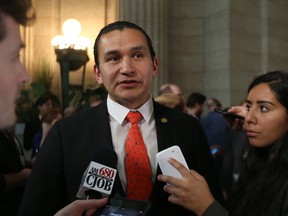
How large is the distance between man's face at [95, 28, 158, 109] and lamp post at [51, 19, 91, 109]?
462 cm

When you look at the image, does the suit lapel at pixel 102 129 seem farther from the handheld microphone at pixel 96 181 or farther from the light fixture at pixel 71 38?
the light fixture at pixel 71 38

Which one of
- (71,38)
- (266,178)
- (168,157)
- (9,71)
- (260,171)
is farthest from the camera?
(71,38)

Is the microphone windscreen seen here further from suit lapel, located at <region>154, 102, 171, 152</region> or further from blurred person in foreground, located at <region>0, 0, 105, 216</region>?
blurred person in foreground, located at <region>0, 0, 105, 216</region>

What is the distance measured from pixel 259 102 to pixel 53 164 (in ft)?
3.08

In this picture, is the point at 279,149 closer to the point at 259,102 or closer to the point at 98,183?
the point at 259,102

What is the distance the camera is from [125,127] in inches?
68.4

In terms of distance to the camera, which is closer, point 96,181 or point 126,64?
point 96,181

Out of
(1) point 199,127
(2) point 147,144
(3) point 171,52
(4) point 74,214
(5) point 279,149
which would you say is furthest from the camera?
(3) point 171,52

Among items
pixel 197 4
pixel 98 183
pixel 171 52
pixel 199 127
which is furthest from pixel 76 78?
pixel 98 183

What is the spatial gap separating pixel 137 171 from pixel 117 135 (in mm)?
200

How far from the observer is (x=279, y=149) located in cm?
160

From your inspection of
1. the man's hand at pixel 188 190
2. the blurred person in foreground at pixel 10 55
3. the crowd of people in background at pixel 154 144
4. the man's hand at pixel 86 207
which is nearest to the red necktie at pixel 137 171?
the crowd of people in background at pixel 154 144

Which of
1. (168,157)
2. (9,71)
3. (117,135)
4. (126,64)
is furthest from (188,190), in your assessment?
(9,71)

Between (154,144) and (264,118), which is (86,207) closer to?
(154,144)
